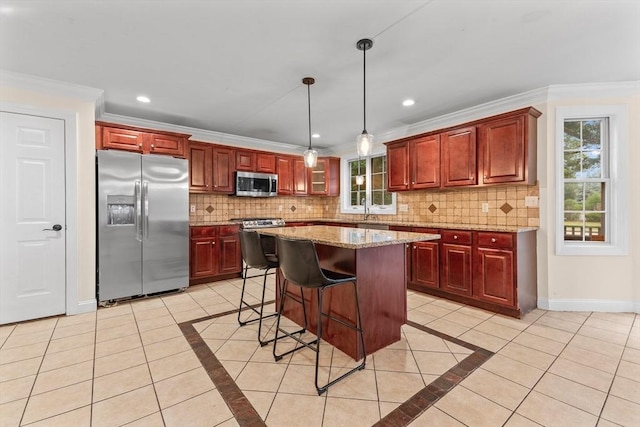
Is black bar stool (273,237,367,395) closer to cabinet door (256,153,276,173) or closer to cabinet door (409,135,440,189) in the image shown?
cabinet door (409,135,440,189)

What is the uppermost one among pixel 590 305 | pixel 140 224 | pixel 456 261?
pixel 140 224

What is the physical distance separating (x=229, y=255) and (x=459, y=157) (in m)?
3.62

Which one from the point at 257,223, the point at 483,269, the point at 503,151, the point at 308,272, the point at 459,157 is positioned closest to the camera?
the point at 308,272

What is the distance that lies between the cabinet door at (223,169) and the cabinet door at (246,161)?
0.30 feet

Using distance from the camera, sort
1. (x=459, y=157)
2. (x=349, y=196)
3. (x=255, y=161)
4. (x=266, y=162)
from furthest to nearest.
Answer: (x=349, y=196) → (x=266, y=162) → (x=255, y=161) → (x=459, y=157)

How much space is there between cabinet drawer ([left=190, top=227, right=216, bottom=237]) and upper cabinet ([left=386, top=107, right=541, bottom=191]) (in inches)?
114

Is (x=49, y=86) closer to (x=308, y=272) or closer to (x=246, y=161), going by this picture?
(x=246, y=161)

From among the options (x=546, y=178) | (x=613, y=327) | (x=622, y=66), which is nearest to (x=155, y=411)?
(x=613, y=327)

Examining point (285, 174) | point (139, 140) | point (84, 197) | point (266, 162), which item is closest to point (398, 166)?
point (285, 174)

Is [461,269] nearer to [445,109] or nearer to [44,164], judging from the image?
[445,109]

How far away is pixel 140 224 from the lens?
374 cm

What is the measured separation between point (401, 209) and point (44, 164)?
15.5 ft

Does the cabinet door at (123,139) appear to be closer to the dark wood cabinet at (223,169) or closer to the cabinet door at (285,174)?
the dark wood cabinet at (223,169)

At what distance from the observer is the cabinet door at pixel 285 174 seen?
5715 mm
